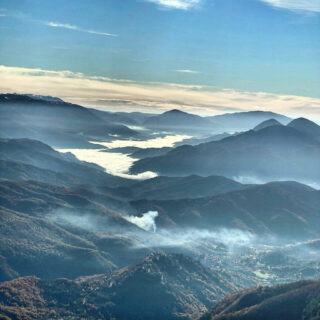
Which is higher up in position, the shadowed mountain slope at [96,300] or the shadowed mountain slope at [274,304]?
the shadowed mountain slope at [274,304]

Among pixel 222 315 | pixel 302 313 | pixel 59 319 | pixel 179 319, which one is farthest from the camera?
pixel 179 319

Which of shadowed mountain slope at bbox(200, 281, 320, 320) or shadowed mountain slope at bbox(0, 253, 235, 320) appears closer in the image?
shadowed mountain slope at bbox(200, 281, 320, 320)

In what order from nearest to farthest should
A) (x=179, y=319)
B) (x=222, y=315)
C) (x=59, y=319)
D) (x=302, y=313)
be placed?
1. (x=302, y=313)
2. (x=222, y=315)
3. (x=59, y=319)
4. (x=179, y=319)

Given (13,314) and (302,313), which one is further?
(13,314)

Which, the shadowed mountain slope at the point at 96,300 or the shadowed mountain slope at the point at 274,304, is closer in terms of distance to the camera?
the shadowed mountain slope at the point at 274,304

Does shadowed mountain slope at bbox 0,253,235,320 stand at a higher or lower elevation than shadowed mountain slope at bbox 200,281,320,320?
lower

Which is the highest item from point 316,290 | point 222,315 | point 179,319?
point 316,290

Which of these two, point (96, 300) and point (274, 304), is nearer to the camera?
point (274, 304)

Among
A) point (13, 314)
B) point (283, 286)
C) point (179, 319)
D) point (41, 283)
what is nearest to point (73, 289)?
point (41, 283)

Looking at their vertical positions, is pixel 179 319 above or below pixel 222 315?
below

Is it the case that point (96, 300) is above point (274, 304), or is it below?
below

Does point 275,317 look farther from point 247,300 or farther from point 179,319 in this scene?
point 179,319
